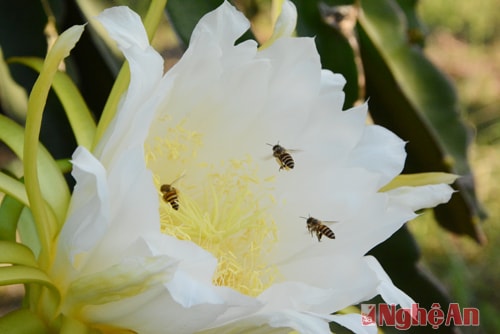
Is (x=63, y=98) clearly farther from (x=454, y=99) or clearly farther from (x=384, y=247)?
(x=454, y=99)

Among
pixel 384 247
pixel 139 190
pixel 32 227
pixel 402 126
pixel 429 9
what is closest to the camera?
pixel 139 190

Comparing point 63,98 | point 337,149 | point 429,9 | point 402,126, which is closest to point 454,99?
point 402,126

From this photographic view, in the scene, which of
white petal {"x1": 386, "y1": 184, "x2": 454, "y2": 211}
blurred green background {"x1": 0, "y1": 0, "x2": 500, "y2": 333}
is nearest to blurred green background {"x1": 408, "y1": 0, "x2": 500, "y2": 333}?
blurred green background {"x1": 0, "y1": 0, "x2": 500, "y2": 333}

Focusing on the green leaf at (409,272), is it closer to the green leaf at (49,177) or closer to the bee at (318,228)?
the bee at (318,228)

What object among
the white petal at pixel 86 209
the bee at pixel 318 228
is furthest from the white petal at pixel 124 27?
the bee at pixel 318 228

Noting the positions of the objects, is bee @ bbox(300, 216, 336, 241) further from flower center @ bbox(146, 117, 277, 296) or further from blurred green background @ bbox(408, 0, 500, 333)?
blurred green background @ bbox(408, 0, 500, 333)

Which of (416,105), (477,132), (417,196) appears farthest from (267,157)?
(477,132)
